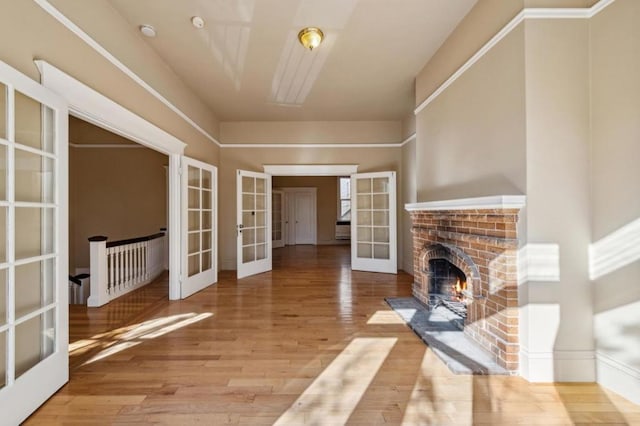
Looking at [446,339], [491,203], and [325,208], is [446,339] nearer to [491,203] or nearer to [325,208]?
[491,203]

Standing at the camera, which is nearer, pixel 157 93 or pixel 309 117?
pixel 157 93

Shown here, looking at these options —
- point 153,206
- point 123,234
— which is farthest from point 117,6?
point 123,234

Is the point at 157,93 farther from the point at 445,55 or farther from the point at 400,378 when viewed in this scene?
the point at 400,378

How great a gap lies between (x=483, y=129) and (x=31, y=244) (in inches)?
129

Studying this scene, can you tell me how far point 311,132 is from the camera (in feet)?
18.6

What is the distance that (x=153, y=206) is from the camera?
6059 millimetres

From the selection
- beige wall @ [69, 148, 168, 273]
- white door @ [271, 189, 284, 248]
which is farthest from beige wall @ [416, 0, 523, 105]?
white door @ [271, 189, 284, 248]

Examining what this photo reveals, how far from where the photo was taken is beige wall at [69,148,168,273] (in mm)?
5969

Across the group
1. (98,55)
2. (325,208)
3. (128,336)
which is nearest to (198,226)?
(128,336)

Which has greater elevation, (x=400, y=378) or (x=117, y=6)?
(x=117, y=6)

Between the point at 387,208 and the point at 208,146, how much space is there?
3367 mm

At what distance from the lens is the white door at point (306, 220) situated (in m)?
10.5

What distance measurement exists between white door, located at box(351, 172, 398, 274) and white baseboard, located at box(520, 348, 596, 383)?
10.7 ft

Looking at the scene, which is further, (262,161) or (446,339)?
(262,161)
